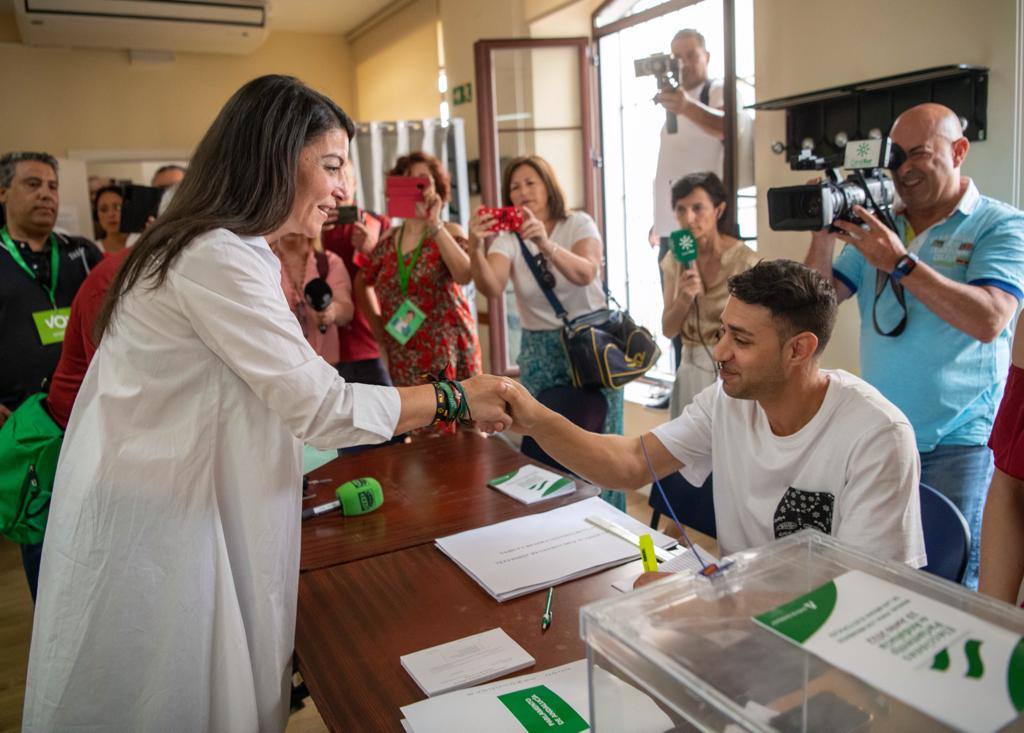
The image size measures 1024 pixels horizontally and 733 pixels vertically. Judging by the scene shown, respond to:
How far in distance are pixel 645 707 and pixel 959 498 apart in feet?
5.18

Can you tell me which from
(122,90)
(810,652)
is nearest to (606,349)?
(810,652)

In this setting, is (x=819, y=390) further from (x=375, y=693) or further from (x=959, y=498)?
(x=375, y=693)

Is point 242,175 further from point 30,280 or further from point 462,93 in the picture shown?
point 462,93

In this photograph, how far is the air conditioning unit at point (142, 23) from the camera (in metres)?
5.63

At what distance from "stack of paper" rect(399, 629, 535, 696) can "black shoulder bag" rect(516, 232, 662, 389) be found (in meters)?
1.63

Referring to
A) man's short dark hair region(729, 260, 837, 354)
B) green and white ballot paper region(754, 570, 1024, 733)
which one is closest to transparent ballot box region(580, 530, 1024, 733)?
green and white ballot paper region(754, 570, 1024, 733)

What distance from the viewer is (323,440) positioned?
1.31 meters

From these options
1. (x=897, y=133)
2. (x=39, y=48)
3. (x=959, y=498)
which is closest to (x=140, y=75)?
(x=39, y=48)

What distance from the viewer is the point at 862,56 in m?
2.84

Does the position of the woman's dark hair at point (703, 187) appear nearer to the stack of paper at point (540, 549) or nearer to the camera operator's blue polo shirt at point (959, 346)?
the camera operator's blue polo shirt at point (959, 346)

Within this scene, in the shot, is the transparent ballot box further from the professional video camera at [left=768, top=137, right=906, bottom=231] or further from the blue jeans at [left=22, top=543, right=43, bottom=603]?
the blue jeans at [left=22, top=543, right=43, bottom=603]

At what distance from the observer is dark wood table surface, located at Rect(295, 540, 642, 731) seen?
1.18 metres

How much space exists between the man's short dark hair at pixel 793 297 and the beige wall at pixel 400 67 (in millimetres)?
5346

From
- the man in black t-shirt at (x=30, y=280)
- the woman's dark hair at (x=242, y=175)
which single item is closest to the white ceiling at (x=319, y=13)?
the man in black t-shirt at (x=30, y=280)
